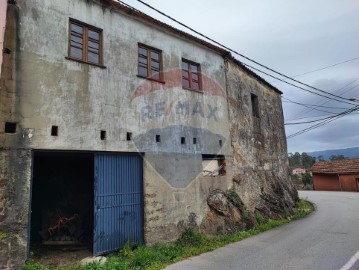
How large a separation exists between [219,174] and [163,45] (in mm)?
5706

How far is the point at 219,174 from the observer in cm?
1235

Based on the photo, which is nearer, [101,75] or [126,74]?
[101,75]

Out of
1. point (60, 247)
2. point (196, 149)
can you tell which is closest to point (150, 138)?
point (196, 149)

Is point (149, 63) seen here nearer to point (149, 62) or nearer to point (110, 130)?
point (149, 62)

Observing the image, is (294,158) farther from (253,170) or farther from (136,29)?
(136,29)

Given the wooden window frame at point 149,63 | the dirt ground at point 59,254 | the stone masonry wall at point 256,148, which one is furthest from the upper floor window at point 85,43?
the stone masonry wall at point 256,148

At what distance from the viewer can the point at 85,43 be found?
28.9 ft

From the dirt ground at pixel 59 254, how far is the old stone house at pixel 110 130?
60 centimetres

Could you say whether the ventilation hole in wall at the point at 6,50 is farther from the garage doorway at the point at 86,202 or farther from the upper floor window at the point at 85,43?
the garage doorway at the point at 86,202

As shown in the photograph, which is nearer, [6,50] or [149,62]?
[6,50]

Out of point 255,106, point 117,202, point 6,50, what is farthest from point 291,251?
point 6,50

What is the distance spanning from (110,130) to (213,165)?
5.00 meters

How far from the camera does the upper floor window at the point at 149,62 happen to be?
402 inches

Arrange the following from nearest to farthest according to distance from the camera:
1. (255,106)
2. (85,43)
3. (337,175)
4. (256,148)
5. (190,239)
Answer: (85,43)
(190,239)
(256,148)
(255,106)
(337,175)
